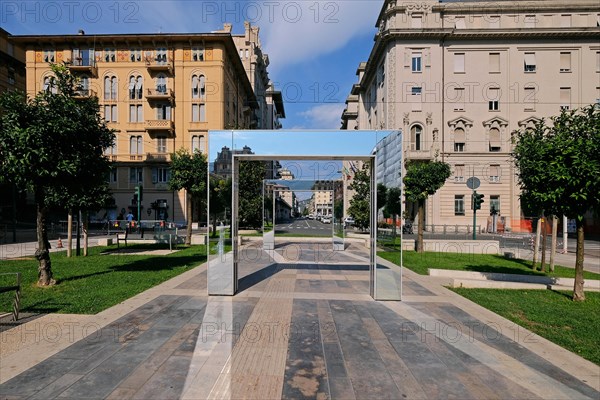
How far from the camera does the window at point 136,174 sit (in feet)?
127

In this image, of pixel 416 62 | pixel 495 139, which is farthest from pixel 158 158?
pixel 495 139

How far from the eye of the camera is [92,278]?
917cm

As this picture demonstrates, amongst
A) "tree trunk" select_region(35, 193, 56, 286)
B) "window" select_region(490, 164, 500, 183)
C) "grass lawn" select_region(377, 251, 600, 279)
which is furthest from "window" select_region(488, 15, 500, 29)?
"tree trunk" select_region(35, 193, 56, 286)

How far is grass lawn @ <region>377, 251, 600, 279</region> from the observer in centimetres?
1142

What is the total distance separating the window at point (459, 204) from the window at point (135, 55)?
38119mm

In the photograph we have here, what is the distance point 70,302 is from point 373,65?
43.2 m

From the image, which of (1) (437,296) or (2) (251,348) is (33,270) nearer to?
(2) (251,348)

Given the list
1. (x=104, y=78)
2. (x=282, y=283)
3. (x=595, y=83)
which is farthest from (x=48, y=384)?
(x=595, y=83)

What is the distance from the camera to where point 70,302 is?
6.82 meters

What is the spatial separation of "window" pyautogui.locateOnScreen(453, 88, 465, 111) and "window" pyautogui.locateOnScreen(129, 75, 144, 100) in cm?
3466

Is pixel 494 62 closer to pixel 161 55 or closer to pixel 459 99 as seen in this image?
pixel 459 99

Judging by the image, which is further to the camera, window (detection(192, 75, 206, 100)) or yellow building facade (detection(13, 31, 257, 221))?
window (detection(192, 75, 206, 100))

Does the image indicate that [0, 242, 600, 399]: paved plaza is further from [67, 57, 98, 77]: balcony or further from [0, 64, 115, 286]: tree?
[67, 57, 98, 77]: balcony

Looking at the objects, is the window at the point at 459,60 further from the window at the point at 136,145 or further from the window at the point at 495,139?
the window at the point at 136,145
